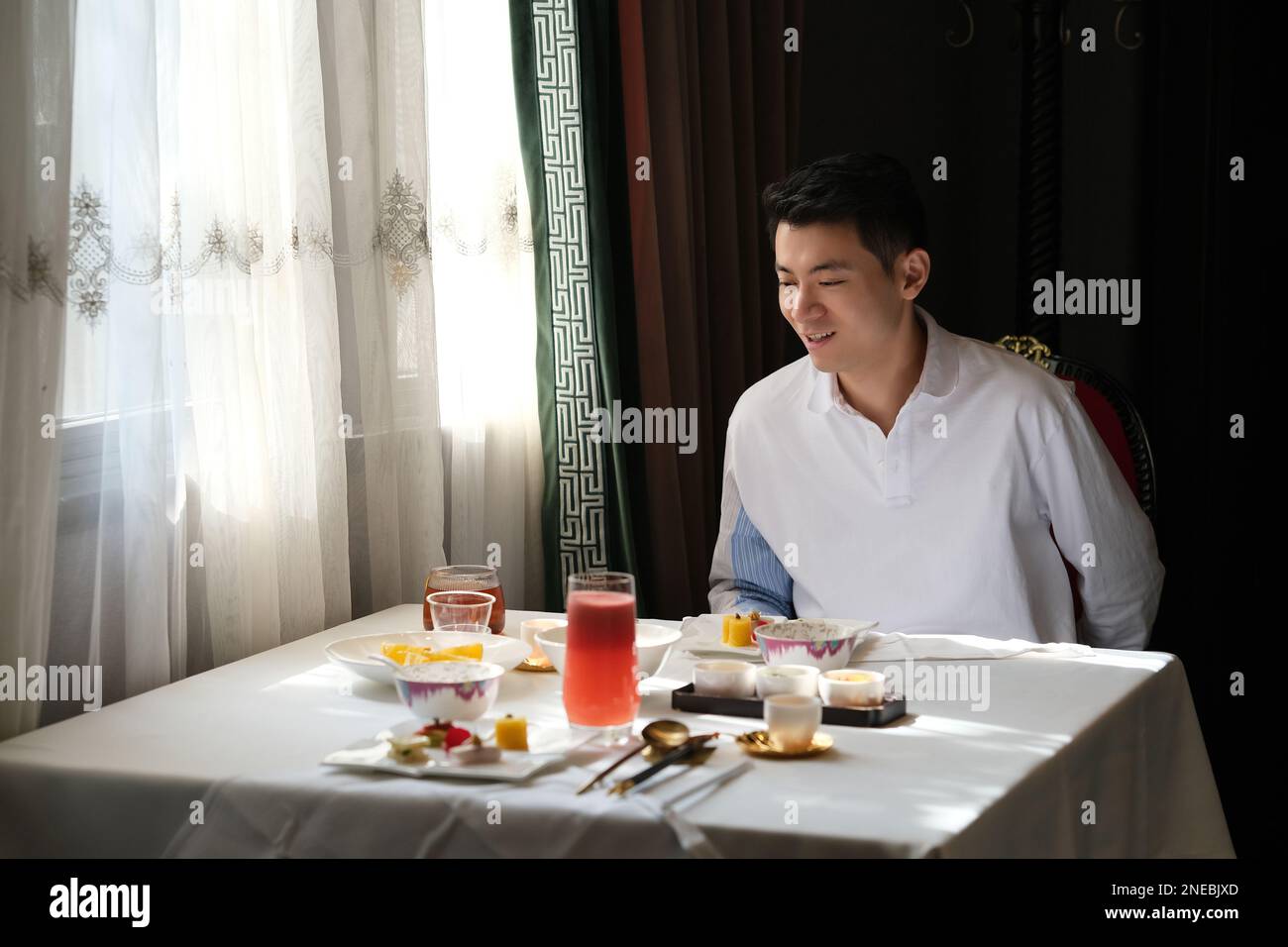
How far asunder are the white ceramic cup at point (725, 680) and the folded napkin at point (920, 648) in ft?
0.60

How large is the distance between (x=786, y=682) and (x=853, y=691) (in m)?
0.07

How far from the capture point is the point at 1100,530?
2023 millimetres

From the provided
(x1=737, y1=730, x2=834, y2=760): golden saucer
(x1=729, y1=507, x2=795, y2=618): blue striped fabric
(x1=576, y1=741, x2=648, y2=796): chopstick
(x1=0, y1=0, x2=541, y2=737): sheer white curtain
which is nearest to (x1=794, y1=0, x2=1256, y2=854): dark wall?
(x1=729, y1=507, x2=795, y2=618): blue striped fabric

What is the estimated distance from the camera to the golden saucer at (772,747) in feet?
4.25

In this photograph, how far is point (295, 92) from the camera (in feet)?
6.44

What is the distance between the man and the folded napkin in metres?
0.24

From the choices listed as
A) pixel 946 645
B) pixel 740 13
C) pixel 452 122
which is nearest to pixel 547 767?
pixel 946 645

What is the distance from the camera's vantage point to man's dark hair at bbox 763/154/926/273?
2.05 metres

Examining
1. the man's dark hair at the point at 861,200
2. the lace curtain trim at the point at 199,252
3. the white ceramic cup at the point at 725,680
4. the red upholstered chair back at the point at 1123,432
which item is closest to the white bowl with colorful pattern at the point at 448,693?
the white ceramic cup at the point at 725,680

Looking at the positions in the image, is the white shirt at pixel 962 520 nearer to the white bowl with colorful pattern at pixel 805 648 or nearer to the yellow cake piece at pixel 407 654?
the white bowl with colorful pattern at pixel 805 648

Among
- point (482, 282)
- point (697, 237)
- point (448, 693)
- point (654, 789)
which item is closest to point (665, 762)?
point (654, 789)

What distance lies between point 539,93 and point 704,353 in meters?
0.76

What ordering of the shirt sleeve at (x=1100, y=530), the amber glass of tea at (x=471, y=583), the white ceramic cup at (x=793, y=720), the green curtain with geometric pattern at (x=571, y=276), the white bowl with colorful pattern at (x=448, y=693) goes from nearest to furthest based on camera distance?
the white ceramic cup at (x=793, y=720)
the white bowl with colorful pattern at (x=448, y=693)
the amber glass of tea at (x=471, y=583)
the shirt sleeve at (x=1100, y=530)
the green curtain with geometric pattern at (x=571, y=276)
